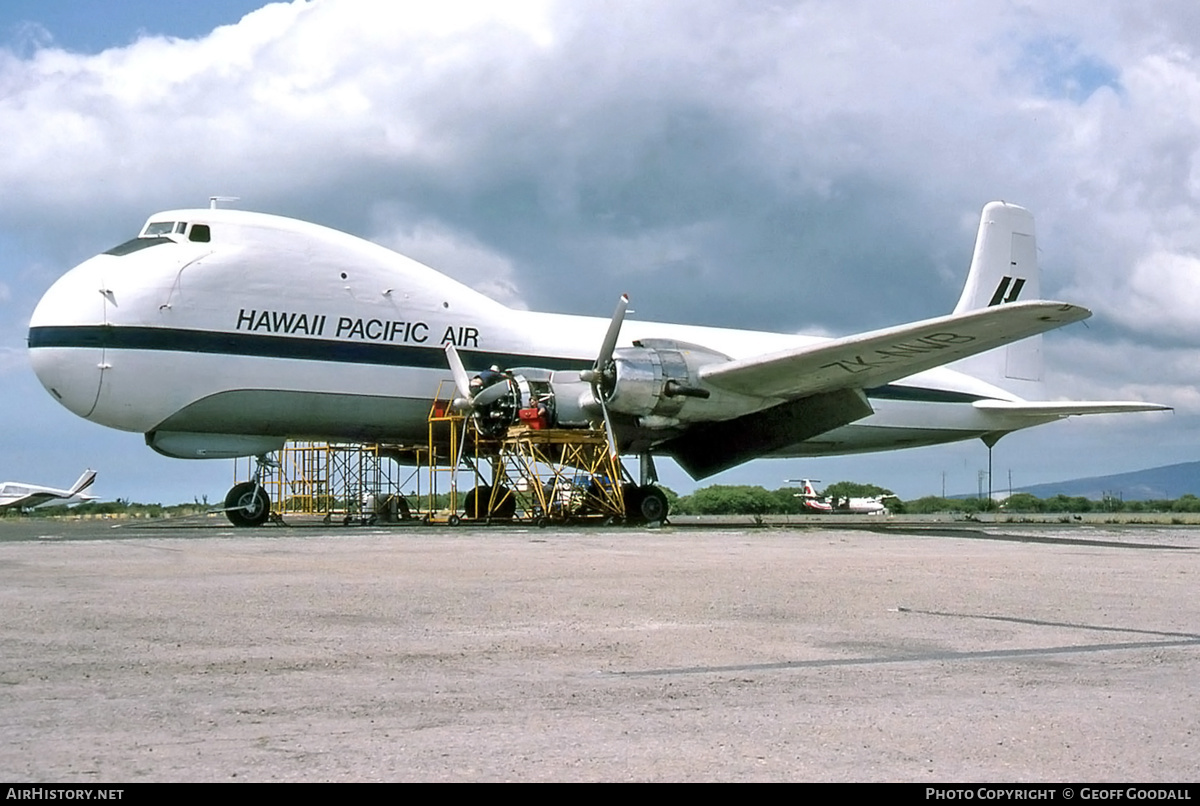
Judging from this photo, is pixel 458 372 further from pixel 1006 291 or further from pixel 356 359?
pixel 1006 291

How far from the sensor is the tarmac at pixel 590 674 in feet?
13.0

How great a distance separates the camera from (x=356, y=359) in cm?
2338

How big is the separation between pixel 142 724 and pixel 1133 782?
3.45 meters

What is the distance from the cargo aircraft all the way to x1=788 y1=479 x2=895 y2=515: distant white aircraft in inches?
1540

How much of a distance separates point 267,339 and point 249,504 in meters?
3.23

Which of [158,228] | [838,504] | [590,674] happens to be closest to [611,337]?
[158,228]

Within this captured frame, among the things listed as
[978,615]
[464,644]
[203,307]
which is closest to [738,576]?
[978,615]

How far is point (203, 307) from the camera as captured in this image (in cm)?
2195

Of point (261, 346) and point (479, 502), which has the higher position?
point (261, 346)

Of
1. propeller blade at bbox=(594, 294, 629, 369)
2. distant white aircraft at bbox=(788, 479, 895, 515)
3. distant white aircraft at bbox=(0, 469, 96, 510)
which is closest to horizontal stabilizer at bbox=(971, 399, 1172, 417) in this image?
propeller blade at bbox=(594, 294, 629, 369)

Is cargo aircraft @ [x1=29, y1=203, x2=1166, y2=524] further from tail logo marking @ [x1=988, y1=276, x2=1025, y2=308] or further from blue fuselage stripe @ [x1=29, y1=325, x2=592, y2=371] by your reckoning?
tail logo marking @ [x1=988, y1=276, x2=1025, y2=308]

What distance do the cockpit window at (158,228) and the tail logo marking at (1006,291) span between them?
789 inches

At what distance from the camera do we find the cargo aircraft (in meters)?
21.3

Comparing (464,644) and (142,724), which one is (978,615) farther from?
(142,724)
